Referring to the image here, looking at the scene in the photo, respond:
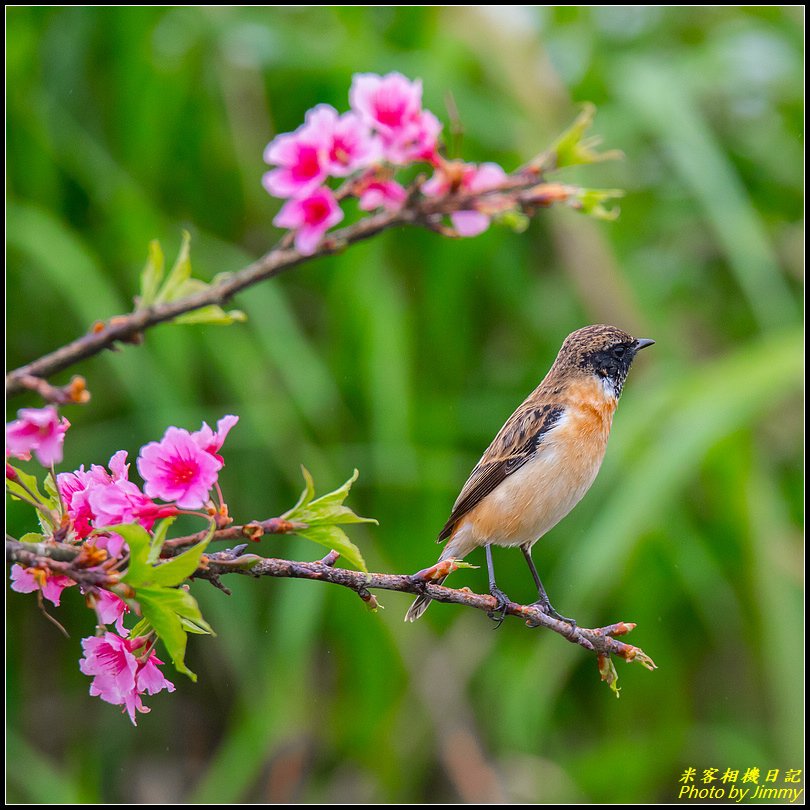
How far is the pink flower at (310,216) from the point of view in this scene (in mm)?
939

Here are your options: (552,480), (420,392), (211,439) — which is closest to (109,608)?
(211,439)

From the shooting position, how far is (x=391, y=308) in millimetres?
3697

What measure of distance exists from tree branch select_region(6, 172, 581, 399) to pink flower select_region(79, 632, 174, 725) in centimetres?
35

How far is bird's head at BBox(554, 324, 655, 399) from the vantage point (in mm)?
1710

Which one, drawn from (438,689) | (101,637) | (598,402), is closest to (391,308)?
(438,689)

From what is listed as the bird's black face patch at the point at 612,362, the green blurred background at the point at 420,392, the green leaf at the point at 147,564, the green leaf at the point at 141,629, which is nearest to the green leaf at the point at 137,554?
the green leaf at the point at 147,564

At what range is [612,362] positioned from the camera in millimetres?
1738

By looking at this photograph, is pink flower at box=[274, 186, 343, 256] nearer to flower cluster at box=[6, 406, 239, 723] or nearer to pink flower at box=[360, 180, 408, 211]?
pink flower at box=[360, 180, 408, 211]

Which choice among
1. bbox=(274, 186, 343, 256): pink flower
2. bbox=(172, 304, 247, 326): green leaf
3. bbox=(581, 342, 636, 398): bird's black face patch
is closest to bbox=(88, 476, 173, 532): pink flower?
bbox=(172, 304, 247, 326): green leaf

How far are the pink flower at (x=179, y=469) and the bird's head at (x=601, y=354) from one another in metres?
0.82

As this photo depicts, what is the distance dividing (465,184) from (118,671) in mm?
667

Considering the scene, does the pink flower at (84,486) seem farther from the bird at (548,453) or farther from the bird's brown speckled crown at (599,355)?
the bird's brown speckled crown at (599,355)

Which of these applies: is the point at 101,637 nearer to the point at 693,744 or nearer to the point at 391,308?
the point at 391,308

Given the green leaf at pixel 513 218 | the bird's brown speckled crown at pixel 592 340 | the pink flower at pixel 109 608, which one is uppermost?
the green leaf at pixel 513 218
